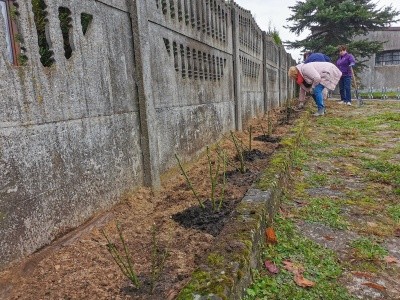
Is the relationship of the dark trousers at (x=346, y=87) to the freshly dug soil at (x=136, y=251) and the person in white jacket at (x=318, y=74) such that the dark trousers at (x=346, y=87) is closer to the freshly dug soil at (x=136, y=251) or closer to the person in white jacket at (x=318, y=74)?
the person in white jacket at (x=318, y=74)

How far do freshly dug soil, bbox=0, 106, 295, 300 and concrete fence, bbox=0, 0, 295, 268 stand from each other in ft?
0.36

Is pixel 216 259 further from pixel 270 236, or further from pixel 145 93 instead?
pixel 145 93

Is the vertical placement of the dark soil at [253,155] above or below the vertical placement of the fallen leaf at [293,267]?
above

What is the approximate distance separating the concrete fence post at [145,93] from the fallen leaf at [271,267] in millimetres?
1432

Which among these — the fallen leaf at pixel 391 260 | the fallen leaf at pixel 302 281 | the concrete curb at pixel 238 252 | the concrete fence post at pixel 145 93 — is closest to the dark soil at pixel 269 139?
the concrete curb at pixel 238 252

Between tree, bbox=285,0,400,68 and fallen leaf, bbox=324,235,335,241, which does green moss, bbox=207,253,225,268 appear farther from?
tree, bbox=285,0,400,68

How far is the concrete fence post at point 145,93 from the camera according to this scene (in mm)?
3113

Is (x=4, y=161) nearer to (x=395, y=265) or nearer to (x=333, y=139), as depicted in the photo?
(x=395, y=265)

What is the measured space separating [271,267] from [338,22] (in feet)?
77.3

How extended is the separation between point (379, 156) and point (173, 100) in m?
3.22

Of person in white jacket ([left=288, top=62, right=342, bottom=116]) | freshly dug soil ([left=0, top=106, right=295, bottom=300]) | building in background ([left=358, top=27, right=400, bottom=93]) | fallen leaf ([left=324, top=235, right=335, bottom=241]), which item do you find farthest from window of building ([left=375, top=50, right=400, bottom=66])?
fallen leaf ([left=324, top=235, right=335, bottom=241])

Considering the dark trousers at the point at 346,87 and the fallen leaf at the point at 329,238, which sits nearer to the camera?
the fallen leaf at the point at 329,238

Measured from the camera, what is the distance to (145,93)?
320 centimetres

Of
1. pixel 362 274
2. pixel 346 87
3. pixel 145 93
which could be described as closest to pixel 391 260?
pixel 362 274
